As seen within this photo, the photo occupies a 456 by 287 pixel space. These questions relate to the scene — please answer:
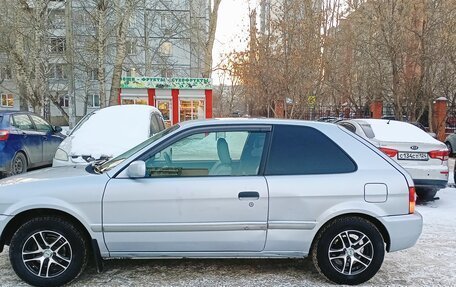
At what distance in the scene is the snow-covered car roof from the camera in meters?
6.61

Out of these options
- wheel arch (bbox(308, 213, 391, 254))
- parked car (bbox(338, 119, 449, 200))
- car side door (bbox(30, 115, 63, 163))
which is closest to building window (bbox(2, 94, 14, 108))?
car side door (bbox(30, 115, 63, 163))

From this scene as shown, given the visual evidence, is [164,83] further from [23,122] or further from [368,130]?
[368,130]

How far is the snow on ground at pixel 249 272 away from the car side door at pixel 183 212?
0.35 m

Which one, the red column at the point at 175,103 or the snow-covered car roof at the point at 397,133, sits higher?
the red column at the point at 175,103

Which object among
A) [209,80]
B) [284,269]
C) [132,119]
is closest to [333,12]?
[209,80]

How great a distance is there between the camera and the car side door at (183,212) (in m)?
3.27

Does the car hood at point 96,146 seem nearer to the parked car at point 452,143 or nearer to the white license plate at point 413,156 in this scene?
the white license plate at point 413,156

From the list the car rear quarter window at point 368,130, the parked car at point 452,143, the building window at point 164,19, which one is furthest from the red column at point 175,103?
the parked car at point 452,143

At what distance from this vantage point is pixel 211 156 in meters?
3.79

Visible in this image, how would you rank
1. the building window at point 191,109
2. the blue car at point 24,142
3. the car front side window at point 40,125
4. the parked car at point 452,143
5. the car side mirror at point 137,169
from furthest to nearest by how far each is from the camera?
the building window at point 191,109
the parked car at point 452,143
the car front side window at point 40,125
the blue car at point 24,142
the car side mirror at point 137,169

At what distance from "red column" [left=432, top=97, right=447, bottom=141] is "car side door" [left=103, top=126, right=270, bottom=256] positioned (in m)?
14.7

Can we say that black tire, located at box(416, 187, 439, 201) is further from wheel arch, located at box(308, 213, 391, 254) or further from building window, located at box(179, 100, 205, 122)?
building window, located at box(179, 100, 205, 122)

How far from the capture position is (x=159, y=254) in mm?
3354

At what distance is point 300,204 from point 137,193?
153 cm
